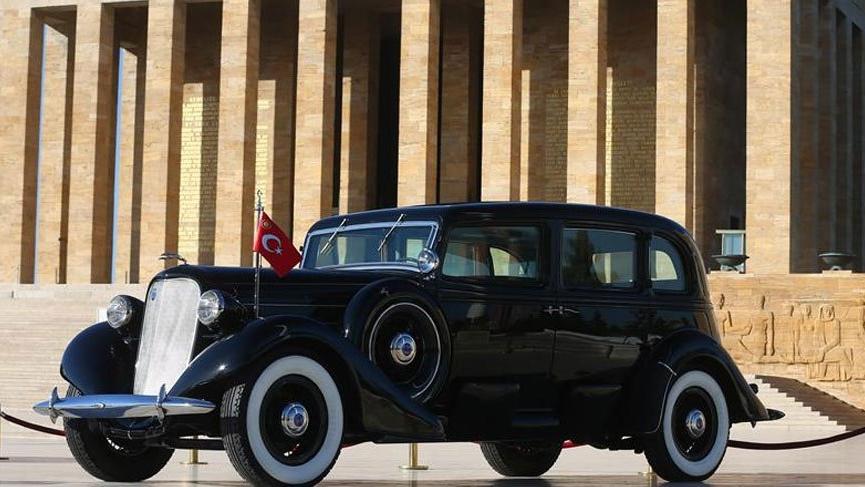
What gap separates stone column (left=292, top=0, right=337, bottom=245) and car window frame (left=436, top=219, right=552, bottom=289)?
3040 centimetres

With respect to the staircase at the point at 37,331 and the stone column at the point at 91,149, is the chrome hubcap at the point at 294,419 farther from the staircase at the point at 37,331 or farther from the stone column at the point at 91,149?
the stone column at the point at 91,149

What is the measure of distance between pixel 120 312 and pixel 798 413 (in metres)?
20.4

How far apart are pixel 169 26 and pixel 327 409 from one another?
3508 cm

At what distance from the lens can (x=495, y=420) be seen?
10492 mm

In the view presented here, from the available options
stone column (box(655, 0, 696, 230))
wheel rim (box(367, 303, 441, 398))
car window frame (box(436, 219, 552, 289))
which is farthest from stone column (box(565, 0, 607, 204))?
wheel rim (box(367, 303, 441, 398))

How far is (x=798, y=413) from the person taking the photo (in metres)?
28.5

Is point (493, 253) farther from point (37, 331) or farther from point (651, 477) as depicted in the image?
point (37, 331)

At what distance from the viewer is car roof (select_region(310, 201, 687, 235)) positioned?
10828 mm

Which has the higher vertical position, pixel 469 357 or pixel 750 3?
pixel 750 3

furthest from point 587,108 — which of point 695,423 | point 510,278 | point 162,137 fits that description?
point 510,278

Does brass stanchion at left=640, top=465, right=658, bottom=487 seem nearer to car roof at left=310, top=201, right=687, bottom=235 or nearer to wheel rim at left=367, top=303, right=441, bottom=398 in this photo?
car roof at left=310, top=201, right=687, bottom=235

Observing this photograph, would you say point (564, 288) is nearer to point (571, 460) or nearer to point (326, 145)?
point (571, 460)

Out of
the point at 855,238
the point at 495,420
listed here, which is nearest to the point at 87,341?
the point at 495,420

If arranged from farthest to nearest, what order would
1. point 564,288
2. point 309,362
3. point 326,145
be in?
point 326,145
point 564,288
point 309,362
